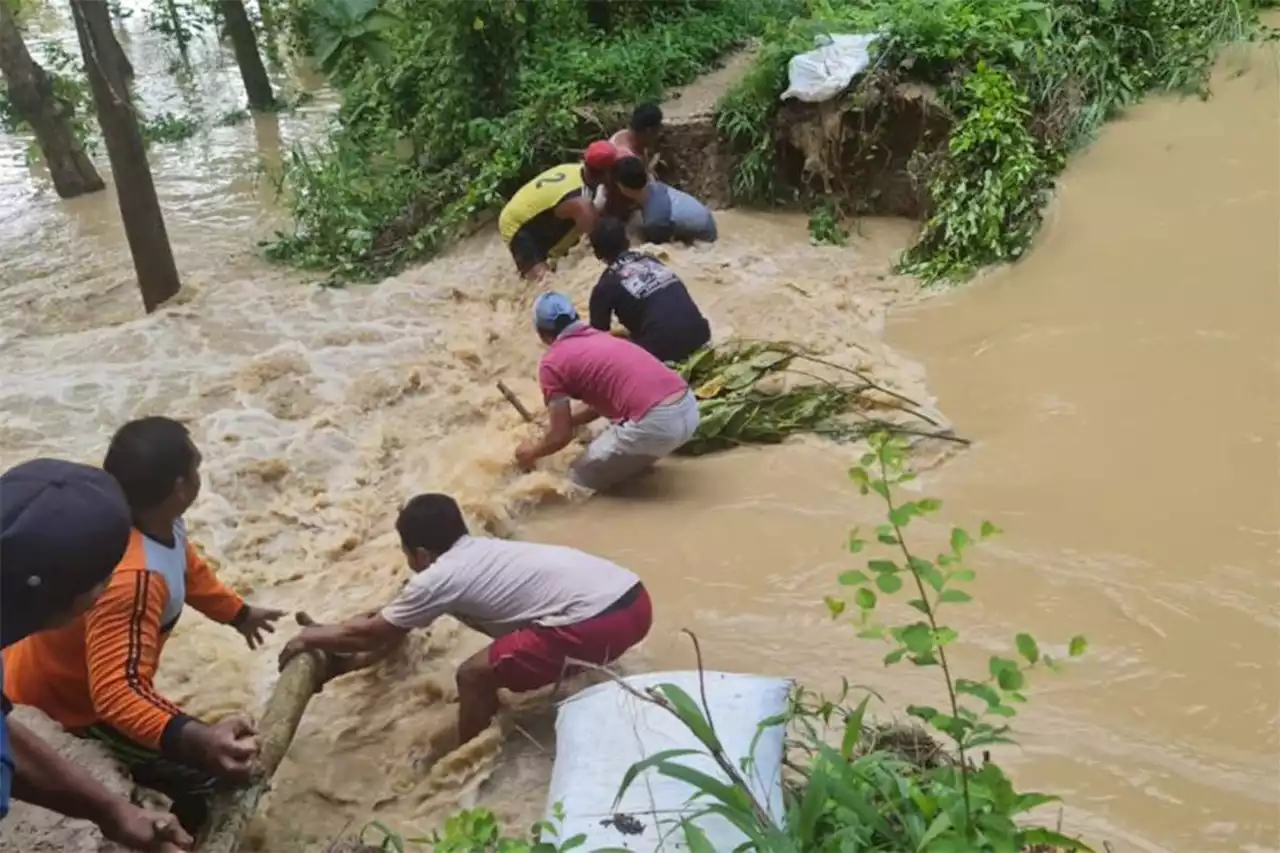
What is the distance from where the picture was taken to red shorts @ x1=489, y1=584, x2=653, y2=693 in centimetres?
371

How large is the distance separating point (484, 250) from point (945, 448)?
4550mm

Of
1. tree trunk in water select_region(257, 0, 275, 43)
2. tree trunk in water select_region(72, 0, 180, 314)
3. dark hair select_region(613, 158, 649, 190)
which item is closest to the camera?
tree trunk in water select_region(72, 0, 180, 314)

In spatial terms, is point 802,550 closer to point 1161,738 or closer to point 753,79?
point 1161,738

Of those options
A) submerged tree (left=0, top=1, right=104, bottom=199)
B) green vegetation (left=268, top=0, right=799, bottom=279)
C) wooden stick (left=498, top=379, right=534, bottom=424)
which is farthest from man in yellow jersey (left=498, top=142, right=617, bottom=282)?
submerged tree (left=0, top=1, right=104, bottom=199)

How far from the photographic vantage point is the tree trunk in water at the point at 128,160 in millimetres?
6754

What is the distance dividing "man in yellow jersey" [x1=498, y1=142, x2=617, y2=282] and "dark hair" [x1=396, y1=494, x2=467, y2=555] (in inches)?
169

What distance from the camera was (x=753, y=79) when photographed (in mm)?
8547

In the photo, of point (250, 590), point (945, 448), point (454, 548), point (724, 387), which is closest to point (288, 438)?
point (250, 590)

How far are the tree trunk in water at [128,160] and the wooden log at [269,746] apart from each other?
4.75 meters

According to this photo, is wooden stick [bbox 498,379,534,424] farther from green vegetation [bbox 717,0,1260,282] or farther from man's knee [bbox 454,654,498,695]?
green vegetation [bbox 717,0,1260,282]

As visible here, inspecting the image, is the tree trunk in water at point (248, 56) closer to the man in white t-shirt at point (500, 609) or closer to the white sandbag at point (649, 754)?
the man in white t-shirt at point (500, 609)

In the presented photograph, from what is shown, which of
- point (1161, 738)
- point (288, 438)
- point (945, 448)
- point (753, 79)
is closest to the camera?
point (1161, 738)

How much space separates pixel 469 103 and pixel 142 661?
7.36 m

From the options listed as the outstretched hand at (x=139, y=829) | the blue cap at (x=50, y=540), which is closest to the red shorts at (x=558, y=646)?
the outstretched hand at (x=139, y=829)
